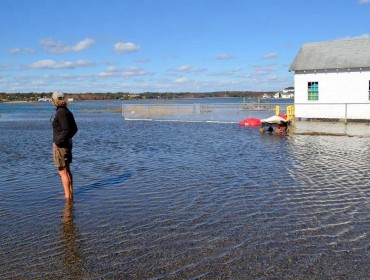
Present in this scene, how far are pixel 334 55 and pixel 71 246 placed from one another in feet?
91.0

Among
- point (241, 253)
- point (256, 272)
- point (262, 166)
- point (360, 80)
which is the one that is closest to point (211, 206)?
point (241, 253)

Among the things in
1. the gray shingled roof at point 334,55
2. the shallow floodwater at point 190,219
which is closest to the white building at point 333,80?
the gray shingled roof at point 334,55

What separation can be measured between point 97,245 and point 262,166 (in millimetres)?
7042

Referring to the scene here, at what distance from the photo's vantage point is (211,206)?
7.68 m

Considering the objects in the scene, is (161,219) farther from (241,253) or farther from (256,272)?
(256,272)

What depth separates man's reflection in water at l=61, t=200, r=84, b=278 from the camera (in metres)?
4.93

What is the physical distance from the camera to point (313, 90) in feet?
98.1

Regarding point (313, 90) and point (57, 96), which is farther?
point (313, 90)

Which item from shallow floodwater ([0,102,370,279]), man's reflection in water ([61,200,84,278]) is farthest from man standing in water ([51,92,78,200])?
man's reflection in water ([61,200,84,278])

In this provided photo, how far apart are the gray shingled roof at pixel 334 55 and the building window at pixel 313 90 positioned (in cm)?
120

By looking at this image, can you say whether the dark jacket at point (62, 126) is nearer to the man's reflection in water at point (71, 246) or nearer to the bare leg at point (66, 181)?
the bare leg at point (66, 181)

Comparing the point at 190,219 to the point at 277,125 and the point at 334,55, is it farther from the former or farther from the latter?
the point at 334,55

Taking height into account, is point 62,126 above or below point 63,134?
above

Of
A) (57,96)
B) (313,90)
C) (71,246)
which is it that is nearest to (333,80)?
(313,90)
